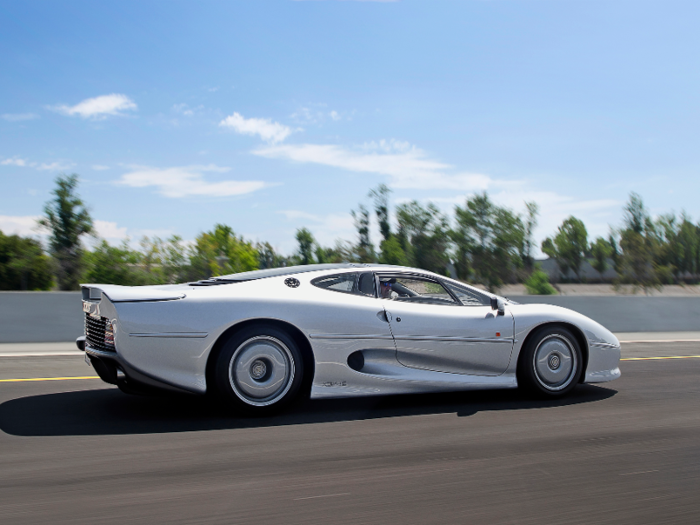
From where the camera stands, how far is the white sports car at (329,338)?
4547 millimetres

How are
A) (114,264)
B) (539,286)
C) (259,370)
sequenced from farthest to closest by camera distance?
(539,286), (114,264), (259,370)

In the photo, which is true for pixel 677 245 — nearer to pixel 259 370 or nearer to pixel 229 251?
pixel 229 251

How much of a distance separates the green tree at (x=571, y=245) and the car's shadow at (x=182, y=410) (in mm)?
96323

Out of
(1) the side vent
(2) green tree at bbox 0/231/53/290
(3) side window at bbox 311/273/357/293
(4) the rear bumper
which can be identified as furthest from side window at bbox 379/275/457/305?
(2) green tree at bbox 0/231/53/290

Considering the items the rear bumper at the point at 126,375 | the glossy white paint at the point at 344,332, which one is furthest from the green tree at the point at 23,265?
the glossy white paint at the point at 344,332

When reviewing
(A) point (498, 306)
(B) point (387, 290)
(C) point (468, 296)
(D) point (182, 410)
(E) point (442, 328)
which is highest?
(B) point (387, 290)

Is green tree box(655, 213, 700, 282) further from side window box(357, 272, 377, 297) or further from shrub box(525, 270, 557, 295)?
side window box(357, 272, 377, 297)

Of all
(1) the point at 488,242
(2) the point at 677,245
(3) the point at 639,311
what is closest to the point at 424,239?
(1) the point at 488,242

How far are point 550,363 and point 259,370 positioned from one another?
9.22 ft

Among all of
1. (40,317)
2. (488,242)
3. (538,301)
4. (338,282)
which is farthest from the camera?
(488,242)

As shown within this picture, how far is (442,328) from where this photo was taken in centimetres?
538

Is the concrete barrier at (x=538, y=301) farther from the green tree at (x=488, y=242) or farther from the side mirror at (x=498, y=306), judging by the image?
the green tree at (x=488, y=242)

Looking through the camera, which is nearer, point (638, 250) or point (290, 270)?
point (290, 270)

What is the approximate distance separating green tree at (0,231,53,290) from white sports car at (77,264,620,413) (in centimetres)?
4962
